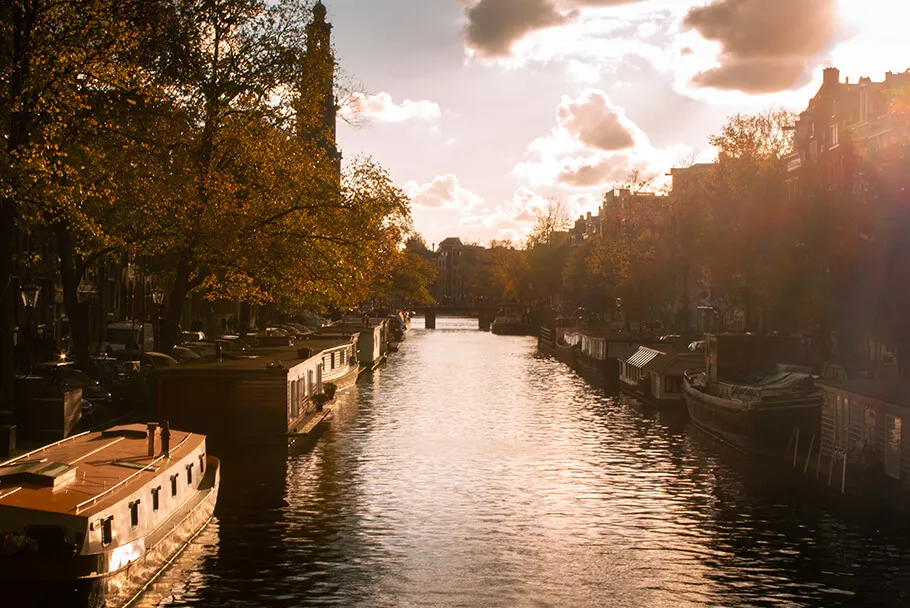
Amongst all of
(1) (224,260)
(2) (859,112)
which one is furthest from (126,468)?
(2) (859,112)

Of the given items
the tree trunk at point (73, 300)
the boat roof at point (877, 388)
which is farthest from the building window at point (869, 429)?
the tree trunk at point (73, 300)

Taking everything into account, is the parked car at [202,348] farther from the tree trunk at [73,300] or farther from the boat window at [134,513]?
the boat window at [134,513]

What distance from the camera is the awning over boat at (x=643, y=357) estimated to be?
62.9m

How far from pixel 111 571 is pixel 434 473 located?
18.6 meters

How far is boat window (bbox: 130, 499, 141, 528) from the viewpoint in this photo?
20847 mm

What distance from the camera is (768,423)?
131ft

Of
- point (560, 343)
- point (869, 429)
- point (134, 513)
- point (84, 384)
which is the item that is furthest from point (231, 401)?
point (560, 343)

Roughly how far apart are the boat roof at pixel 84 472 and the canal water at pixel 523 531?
2257mm

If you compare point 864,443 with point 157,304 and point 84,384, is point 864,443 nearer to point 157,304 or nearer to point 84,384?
point 84,384

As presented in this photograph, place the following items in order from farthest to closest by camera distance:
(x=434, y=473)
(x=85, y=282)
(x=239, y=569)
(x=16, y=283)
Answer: (x=85, y=282), (x=16, y=283), (x=434, y=473), (x=239, y=569)

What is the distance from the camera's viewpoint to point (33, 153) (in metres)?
27.8

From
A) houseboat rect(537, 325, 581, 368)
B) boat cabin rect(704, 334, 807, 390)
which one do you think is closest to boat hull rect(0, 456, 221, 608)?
boat cabin rect(704, 334, 807, 390)

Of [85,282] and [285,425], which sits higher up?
[85,282]

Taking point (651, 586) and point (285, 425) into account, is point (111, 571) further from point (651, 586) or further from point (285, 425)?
point (285, 425)
